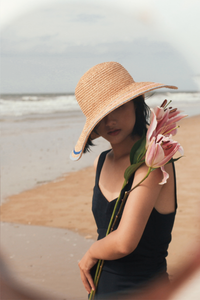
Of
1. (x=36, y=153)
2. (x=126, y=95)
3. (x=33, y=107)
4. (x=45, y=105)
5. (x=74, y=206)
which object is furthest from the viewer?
(x=45, y=105)

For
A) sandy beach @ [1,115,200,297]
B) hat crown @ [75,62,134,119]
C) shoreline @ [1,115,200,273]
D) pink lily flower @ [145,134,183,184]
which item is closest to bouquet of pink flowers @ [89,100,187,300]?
pink lily flower @ [145,134,183,184]

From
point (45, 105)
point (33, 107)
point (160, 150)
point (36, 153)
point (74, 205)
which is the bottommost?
point (45, 105)

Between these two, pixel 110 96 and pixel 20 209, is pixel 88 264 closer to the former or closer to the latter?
pixel 110 96

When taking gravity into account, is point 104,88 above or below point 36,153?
above

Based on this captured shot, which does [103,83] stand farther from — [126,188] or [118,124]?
[126,188]

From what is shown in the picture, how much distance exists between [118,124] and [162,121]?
10cm

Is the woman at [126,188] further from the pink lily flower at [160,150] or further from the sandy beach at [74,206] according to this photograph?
the sandy beach at [74,206]

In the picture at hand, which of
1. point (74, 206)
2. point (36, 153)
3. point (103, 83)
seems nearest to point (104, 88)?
point (103, 83)

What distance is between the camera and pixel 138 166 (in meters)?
0.53

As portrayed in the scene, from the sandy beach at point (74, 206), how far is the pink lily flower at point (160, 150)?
3.68ft

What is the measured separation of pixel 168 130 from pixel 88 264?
0.93ft

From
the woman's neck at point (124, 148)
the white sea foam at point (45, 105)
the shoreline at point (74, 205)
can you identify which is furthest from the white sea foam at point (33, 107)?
the woman's neck at point (124, 148)

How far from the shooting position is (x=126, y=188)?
22.7 inches

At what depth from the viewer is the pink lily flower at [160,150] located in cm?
45
